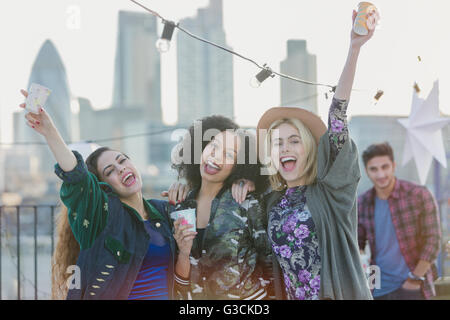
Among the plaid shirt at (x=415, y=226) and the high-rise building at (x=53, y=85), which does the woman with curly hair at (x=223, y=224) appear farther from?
the plaid shirt at (x=415, y=226)

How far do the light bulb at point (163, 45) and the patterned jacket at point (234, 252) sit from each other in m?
0.85

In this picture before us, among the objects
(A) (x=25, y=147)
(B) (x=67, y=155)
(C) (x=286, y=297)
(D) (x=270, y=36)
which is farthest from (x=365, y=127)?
(A) (x=25, y=147)

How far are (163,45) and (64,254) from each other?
1238mm

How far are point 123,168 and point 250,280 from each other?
2.89 ft

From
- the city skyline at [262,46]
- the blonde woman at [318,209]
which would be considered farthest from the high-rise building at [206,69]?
the blonde woman at [318,209]

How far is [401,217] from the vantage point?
2701 millimetres

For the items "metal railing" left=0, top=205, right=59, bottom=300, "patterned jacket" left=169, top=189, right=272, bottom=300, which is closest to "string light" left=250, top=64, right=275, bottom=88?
"patterned jacket" left=169, top=189, right=272, bottom=300

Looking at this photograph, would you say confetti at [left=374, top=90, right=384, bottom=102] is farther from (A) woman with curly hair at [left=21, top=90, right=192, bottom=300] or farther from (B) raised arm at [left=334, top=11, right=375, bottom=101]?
(A) woman with curly hair at [left=21, top=90, right=192, bottom=300]

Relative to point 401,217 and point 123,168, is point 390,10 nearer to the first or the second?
point 401,217

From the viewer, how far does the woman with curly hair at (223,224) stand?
2197 millimetres

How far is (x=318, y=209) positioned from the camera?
2035 mm

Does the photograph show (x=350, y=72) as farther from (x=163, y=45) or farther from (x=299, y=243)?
(x=163, y=45)

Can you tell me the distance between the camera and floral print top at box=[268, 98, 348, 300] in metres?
2.03

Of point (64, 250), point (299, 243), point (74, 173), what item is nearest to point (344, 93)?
point (299, 243)
